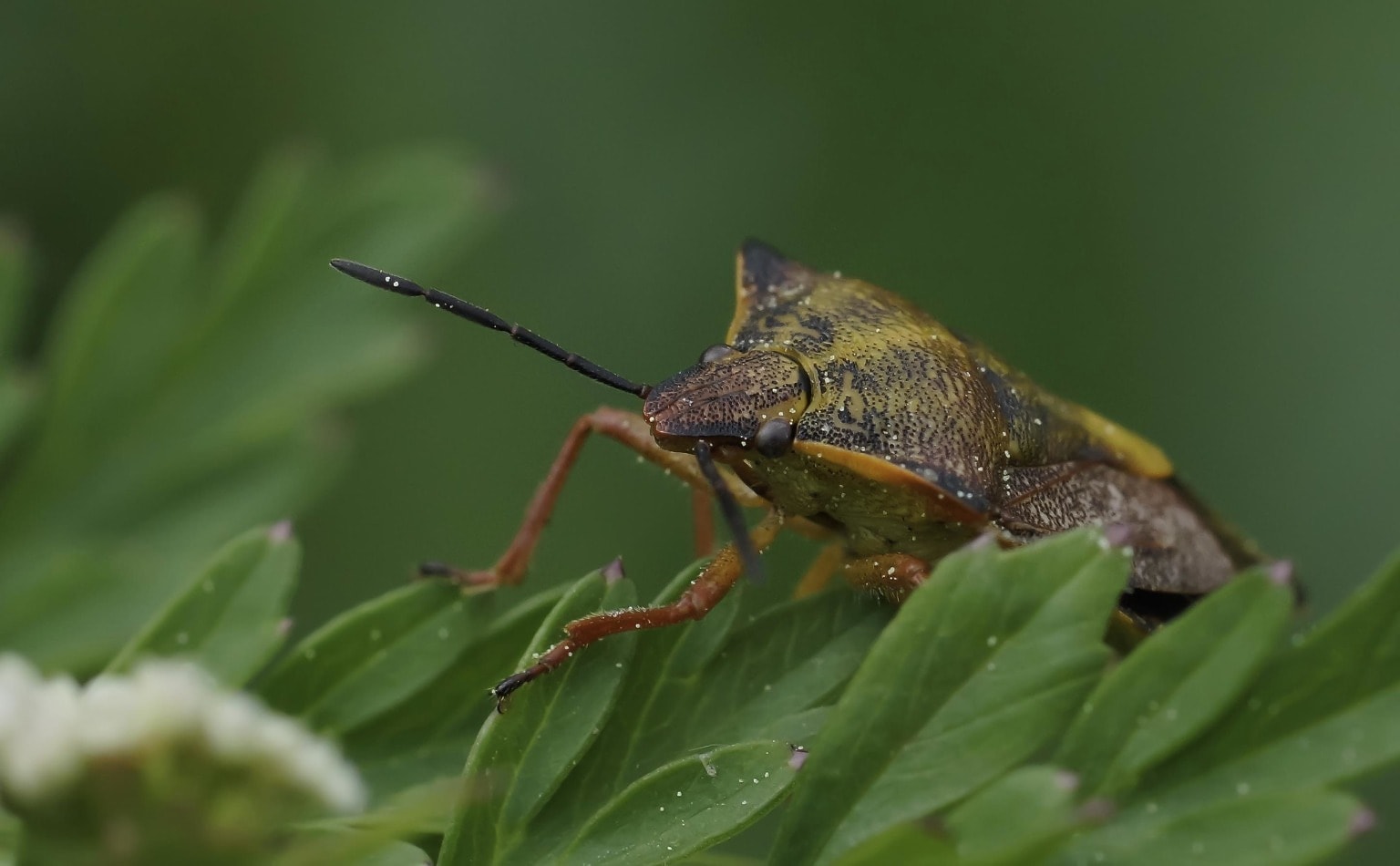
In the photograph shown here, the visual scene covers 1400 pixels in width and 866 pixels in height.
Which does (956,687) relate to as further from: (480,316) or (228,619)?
(480,316)

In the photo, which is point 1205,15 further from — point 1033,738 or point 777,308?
point 1033,738

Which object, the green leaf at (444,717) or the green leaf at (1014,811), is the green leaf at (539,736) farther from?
the green leaf at (1014,811)

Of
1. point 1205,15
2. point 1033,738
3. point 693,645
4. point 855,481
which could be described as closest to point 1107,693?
point 1033,738

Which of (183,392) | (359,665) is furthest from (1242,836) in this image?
(183,392)

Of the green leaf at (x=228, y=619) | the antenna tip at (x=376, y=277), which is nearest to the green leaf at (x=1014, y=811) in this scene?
the green leaf at (x=228, y=619)

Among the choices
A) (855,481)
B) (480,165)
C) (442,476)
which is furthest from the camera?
(442,476)

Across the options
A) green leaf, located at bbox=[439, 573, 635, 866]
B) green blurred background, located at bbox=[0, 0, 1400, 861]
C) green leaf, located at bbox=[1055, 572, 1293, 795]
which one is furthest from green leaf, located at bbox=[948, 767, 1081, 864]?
green blurred background, located at bbox=[0, 0, 1400, 861]

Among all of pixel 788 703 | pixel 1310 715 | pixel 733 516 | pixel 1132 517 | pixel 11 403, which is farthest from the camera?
pixel 1132 517

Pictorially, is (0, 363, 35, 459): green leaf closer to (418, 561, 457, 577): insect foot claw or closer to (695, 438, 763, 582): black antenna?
(418, 561, 457, 577): insect foot claw
